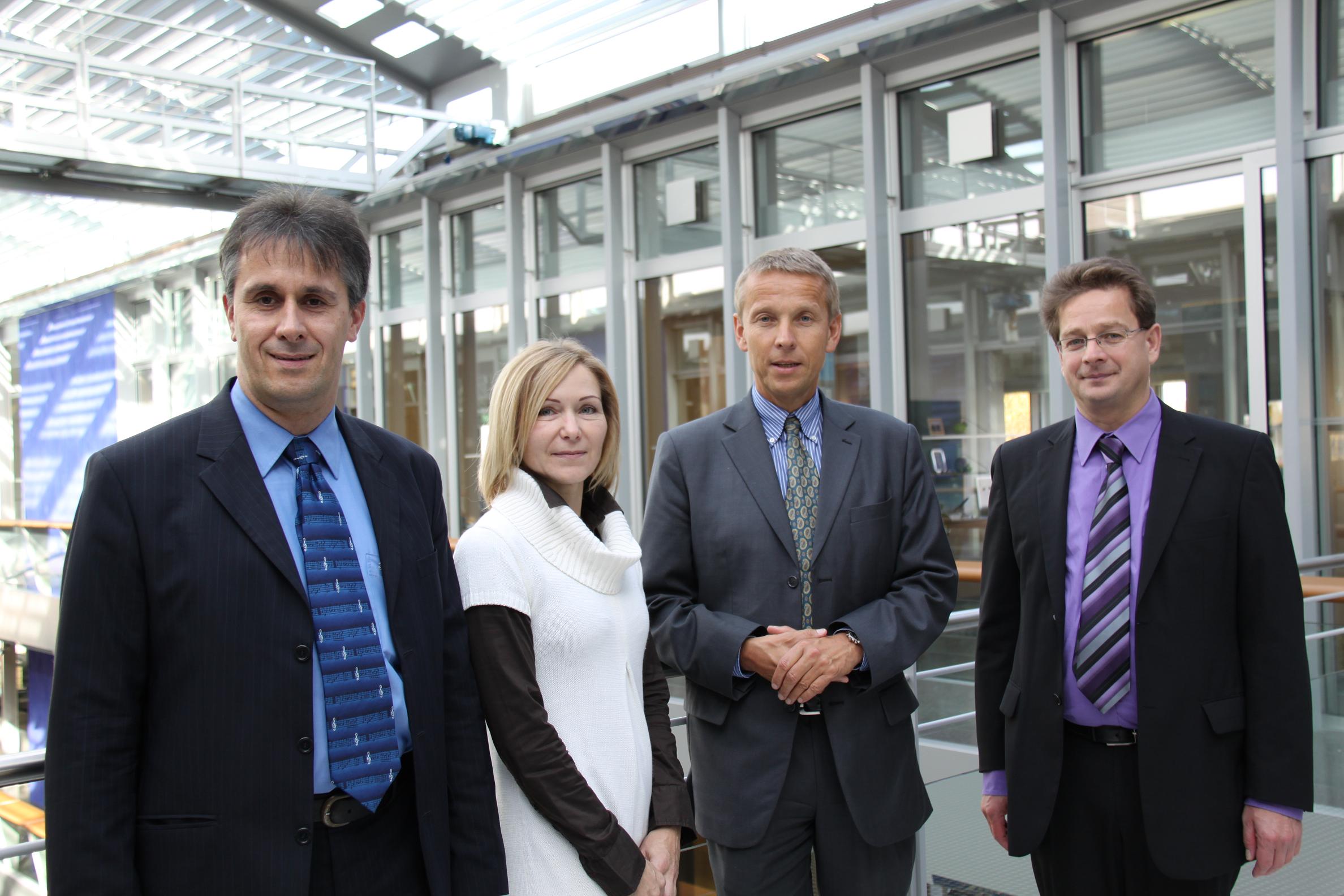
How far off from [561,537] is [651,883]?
602 mm

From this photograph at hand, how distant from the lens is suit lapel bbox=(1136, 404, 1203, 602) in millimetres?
2016

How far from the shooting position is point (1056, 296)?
7.30ft

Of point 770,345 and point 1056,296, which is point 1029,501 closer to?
point 1056,296

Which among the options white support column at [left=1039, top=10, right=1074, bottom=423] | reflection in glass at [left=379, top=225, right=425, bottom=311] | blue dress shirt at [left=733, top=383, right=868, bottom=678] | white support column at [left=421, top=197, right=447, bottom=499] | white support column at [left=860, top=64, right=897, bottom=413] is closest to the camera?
blue dress shirt at [left=733, top=383, right=868, bottom=678]

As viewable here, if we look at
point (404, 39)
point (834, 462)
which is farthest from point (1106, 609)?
point (404, 39)

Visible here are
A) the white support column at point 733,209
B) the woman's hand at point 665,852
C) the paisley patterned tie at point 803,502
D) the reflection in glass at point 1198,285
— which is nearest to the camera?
the woman's hand at point 665,852

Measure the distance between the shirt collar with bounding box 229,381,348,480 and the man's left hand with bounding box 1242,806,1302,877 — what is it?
5.66ft

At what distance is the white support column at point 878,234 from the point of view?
22.8 ft

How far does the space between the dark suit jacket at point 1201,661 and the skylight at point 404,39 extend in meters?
9.97

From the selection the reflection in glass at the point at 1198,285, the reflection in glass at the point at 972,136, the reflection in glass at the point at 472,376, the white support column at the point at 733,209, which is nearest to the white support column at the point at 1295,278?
the reflection in glass at the point at 1198,285

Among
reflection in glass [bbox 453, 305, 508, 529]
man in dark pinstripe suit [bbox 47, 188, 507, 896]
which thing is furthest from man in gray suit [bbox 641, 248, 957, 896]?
reflection in glass [bbox 453, 305, 508, 529]

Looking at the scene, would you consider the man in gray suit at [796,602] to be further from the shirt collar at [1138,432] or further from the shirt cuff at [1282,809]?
the shirt cuff at [1282,809]

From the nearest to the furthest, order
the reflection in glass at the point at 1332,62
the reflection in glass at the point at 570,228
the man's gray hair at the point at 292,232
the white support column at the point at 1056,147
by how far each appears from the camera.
Answer: 1. the man's gray hair at the point at 292,232
2. the reflection in glass at the point at 1332,62
3. the white support column at the point at 1056,147
4. the reflection in glass at the point at 570,228

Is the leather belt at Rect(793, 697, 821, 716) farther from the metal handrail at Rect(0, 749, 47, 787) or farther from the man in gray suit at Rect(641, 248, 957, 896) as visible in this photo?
the metal handrail at Rect(0, 749, 47, 787)
